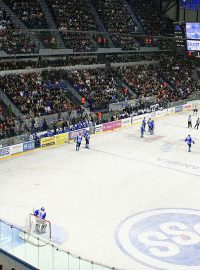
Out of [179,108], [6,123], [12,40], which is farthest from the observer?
[179,108]

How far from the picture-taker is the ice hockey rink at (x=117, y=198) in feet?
47.9

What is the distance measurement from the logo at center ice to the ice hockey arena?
0.13 ft

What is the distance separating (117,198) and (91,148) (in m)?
9.12

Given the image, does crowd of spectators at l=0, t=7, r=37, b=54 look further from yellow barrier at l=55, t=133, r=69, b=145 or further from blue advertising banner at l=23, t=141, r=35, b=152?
blue advertising banner at l=23, t=141, r=35, b=152

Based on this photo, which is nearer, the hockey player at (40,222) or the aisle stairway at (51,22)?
the hockey player at (40,222)

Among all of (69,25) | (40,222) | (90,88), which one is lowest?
(40,222)

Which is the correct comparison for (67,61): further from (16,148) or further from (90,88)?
(16,148)

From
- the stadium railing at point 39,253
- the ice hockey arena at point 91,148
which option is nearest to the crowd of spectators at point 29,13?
the ice hockey arena at point 91,148

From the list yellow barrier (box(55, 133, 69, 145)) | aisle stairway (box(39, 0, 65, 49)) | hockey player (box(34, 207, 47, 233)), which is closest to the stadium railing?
hockey player (box(34, 207, 47, 233))

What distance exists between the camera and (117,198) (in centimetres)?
1923

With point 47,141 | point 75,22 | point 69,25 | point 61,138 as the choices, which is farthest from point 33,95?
point 75,22

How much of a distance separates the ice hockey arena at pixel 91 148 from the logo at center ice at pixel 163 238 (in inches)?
1.5

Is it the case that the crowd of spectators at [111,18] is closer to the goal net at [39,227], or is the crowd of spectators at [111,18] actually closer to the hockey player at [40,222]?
the goal net at [39,227]

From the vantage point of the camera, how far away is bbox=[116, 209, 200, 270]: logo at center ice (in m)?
13.9
